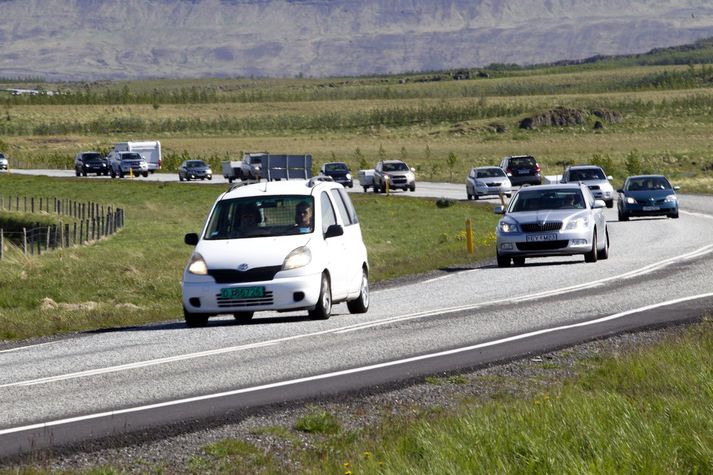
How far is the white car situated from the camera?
53.6ft

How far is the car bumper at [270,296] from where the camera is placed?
16.3 metres

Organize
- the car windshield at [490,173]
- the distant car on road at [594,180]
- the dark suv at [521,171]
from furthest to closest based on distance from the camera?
1. the dark suv at [521,171]
2. the car windshield at [490,173]
3. the distant car on road at [594,180]

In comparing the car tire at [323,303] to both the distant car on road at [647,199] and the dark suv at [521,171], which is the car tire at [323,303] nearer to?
the distant car on road at [647,199]

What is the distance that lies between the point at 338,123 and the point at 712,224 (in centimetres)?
14462

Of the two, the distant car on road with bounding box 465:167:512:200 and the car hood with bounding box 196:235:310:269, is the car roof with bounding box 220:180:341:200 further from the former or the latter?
the distant car on road with bounding box 465:167:512:200

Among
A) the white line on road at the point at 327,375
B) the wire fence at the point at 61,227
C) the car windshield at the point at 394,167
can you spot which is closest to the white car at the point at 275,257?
the white line on road at the point at 327,375

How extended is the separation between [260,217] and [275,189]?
2.18ft

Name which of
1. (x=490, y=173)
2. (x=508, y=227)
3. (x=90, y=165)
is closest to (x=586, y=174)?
(x=490, y=173)

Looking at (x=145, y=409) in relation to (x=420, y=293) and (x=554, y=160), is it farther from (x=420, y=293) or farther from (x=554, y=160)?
(x=554, y=160)

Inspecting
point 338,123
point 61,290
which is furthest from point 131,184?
point 338,123

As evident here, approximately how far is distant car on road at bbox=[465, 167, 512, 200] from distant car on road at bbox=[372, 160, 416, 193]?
7822 mm

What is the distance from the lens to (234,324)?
17.2 m

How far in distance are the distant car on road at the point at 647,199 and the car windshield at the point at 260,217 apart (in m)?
24.3

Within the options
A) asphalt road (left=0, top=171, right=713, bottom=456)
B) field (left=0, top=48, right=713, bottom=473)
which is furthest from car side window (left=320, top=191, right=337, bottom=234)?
field (left=0, top=48, right=713, bottom=473)
